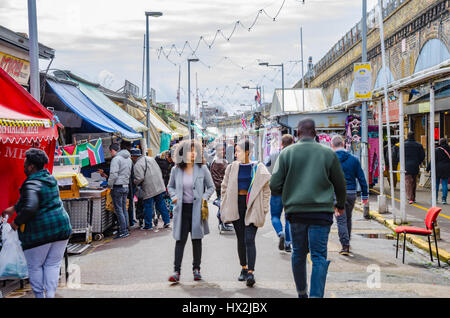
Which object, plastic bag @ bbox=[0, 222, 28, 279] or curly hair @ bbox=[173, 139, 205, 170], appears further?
curly hair @ bbox=[173, 139, 205, 170]

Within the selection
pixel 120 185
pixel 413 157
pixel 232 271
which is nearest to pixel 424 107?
pixel 413 157

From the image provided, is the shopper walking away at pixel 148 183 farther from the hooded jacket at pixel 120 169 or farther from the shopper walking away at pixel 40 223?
the shopper walking away at pixel 40 223

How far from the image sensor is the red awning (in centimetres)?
649

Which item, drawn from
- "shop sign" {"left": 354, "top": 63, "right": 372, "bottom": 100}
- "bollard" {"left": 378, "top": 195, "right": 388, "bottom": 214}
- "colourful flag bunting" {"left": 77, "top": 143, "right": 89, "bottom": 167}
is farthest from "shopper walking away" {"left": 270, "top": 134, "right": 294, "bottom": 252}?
"shop sign" {"left": 354, "top": 63, "right": 372, "bottom": 100}

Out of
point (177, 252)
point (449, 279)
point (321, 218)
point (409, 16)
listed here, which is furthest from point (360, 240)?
point (409, 16)

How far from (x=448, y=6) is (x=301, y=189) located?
1495 cm

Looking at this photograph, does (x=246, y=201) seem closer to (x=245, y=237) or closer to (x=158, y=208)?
(x=245, y=237)

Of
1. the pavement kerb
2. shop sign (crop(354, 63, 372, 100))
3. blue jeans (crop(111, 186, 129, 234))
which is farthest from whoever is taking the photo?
shop sign (crop(354, 63, 372, 100))

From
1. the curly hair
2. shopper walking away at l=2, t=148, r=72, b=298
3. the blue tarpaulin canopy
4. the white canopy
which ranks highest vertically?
the white canopy

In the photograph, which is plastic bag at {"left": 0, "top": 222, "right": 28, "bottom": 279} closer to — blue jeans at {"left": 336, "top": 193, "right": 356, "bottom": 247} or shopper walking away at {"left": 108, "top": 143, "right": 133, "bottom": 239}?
shopper walking away at {"left": 108, "top": 143, "right": 133, "bottom": 239}

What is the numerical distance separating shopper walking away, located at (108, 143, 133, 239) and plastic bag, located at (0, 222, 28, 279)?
141 inches

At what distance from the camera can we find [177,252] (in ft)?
22.4

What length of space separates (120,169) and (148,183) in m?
1.08

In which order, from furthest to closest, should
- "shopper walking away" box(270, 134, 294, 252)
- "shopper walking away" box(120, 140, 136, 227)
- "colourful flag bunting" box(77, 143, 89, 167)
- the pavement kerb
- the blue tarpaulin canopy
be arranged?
the blue tarpaulin canopy → "colourful flag bunting" box(77, 143, 89, 167) → "shopper walking away" box(120, 140, 136, 227) → "shopper walking away" box(270, 134, 294, 252) → the pavement kerb
